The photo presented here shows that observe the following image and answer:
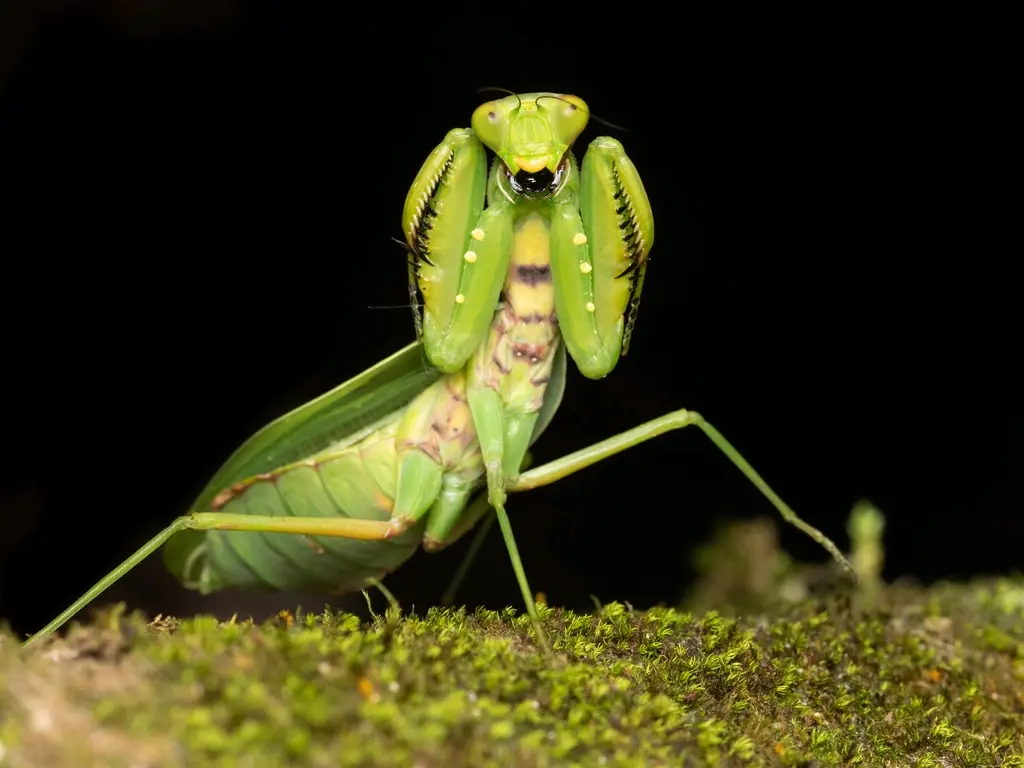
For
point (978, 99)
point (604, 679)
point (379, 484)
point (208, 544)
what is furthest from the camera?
point (978, 99)

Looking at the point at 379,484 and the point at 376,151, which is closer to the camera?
the point at 379,484

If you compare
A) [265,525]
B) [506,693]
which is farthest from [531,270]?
[506,693]

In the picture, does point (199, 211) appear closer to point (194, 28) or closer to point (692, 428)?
point (194, 28)

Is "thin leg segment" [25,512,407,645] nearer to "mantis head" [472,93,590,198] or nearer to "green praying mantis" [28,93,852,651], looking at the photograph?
"green praying mantis" [28,93,852,651]

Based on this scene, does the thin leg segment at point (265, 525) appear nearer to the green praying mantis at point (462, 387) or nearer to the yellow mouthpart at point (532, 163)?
the green praying mantis at point (462, 387)

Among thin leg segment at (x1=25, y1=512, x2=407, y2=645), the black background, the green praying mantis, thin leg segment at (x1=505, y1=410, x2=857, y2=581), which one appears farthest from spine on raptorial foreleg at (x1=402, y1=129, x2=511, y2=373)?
the black background

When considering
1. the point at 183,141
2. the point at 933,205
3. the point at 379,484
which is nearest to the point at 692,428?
the point at 933,205

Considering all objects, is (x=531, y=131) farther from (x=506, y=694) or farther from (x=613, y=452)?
(x=506, y=694)
